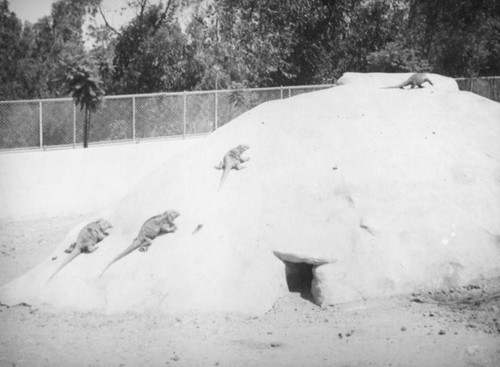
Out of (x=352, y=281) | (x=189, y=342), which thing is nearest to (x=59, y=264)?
(x=189, y=342)

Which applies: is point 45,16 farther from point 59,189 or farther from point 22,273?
point 22,273

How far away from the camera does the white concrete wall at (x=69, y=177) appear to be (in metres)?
13.5

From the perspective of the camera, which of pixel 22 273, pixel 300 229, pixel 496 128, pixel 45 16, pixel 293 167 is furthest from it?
pixel 45 16

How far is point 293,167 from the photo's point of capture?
9.28 m

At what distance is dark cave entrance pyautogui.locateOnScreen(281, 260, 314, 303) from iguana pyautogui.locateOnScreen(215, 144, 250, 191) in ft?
5.92

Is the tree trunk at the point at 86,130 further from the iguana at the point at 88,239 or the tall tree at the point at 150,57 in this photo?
the tall tree at the point at 150,57

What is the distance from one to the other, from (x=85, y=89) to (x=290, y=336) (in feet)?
32.2

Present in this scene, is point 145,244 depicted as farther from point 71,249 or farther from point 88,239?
point 71,249

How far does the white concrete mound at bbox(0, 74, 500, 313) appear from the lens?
8.06 meters

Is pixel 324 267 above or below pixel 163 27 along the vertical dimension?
below

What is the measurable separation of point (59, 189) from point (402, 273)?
29.5 ft

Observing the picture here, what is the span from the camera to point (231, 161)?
9.70m

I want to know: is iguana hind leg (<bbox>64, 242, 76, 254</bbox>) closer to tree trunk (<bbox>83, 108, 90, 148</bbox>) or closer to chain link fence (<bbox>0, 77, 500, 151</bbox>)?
chain link fence (<bbox>0, 77, 500, 151</bbox>)

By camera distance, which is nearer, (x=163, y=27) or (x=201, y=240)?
(x=201, y=240)
